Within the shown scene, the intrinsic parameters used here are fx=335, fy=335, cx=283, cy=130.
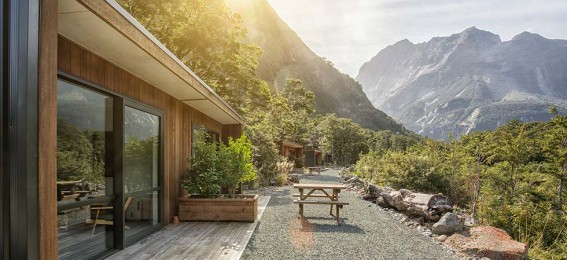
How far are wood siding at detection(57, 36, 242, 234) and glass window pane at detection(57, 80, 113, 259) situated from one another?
0.19 metres

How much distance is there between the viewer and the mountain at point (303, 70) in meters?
76.4

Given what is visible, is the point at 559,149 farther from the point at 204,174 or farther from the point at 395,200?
the point at 204,174

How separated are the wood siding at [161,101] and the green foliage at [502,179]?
6.01m

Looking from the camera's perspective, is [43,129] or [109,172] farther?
[109,172]

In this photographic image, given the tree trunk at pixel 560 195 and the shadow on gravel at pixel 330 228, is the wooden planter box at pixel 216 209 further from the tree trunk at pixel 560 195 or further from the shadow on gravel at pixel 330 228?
the tree trunk at pixel 560 195

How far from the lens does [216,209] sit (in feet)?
20.7

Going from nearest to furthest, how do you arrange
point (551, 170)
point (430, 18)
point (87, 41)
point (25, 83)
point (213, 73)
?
1. point (25, 83)
2. point (87, 41)
3. point (551, 170)
4. point (213, 73)
5. point (430, 18)

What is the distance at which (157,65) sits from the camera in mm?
4027

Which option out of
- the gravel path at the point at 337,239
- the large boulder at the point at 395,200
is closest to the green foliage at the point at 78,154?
the gravel path at the point at 337,239

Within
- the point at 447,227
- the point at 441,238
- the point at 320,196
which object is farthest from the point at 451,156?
the point at 441,238

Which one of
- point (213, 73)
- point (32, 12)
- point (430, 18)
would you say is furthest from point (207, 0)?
point (430, 18)

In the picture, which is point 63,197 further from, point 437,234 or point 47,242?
point 437,234

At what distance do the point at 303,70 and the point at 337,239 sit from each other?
3520 inches

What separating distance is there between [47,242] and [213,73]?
12.1 metres
